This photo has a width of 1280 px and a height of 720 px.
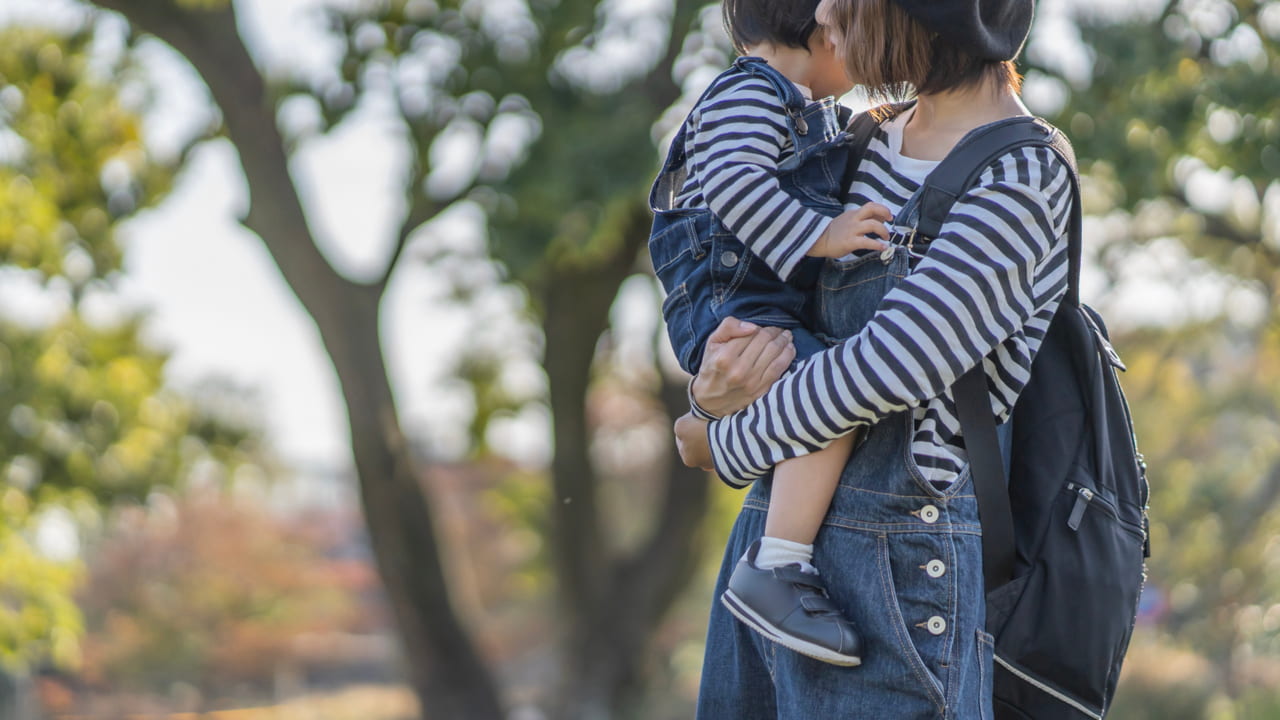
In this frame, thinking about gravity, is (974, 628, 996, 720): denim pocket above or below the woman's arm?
below

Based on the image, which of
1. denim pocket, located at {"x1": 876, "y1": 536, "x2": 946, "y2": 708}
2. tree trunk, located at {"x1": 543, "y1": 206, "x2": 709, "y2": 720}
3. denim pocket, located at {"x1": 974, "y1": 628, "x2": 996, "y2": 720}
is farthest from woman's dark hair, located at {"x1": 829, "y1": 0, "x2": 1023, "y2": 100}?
tree trunk, located at {"x1": 543, "y1": 206, "x2": 709, "y2": 720}

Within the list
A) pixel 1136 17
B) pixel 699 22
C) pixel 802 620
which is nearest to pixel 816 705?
pixel 802 620

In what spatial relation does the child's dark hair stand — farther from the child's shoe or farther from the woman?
the child's shoe

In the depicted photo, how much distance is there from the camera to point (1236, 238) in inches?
359

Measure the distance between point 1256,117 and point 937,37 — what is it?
17.1ft

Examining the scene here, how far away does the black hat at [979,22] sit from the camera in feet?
4.49

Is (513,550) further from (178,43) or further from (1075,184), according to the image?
(1075,184)

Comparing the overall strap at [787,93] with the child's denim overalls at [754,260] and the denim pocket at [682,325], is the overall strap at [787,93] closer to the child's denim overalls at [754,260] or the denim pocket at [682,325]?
the child's denim overalls at [754,260]

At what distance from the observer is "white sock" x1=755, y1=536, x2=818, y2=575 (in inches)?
55.8

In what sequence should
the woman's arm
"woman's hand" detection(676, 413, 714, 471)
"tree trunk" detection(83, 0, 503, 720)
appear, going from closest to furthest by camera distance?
the woman's arm, "woman's hand" detection(676, 413, 714, 471), "tree trunk" detection(83, 0, 503, 720)

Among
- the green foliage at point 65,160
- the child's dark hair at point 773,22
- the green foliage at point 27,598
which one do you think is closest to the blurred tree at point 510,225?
the green foliage at point 65,160

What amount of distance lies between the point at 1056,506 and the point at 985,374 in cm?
17

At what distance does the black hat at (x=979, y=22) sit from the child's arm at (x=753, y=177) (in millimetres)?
234

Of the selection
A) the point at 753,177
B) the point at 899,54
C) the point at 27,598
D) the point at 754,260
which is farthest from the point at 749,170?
the point at 27,598
